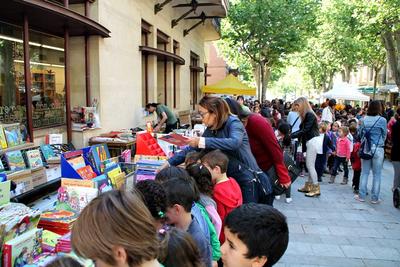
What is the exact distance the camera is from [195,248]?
79.8 inches

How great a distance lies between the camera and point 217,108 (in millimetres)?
3604

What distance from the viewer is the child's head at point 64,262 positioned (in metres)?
1.49

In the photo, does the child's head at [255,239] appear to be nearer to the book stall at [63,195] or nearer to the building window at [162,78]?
the book stall at [63,195]

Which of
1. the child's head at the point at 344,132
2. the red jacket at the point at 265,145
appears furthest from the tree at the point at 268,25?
the red jacket at the point at 265,145

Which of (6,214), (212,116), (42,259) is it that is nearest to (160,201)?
(42,259)

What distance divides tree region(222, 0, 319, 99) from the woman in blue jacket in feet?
59.6

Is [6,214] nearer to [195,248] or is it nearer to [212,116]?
[195,248]

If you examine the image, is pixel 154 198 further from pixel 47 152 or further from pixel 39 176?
pixel 47 152

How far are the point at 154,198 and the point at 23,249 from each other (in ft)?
3.14

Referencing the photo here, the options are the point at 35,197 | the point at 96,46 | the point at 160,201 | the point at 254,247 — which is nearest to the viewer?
the point at 254,247

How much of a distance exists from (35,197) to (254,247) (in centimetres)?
294

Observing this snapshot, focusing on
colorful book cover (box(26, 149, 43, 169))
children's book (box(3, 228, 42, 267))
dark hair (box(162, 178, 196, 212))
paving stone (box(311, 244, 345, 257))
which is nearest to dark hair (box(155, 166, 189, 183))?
dark hair (box(162, 178, 196, 212))

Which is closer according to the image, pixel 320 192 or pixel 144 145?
pixel 144 145

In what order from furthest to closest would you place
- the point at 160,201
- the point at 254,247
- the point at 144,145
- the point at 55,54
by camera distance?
the point at 55,54
the point at 144,145
the point at 160,201
the point at 254,247
